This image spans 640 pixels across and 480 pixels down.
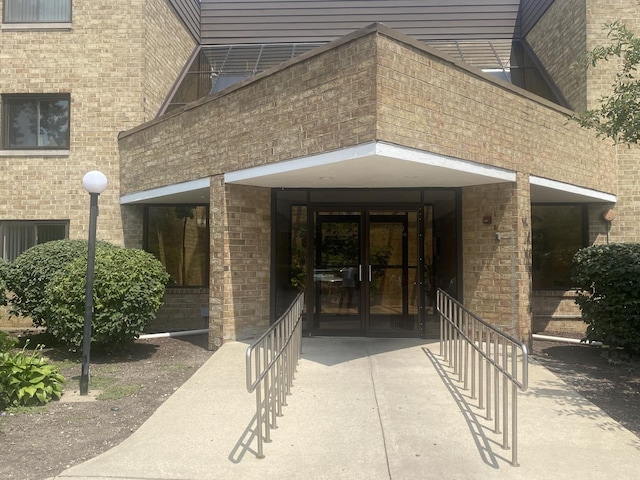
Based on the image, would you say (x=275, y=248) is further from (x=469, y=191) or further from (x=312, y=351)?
(x=469, y=191)

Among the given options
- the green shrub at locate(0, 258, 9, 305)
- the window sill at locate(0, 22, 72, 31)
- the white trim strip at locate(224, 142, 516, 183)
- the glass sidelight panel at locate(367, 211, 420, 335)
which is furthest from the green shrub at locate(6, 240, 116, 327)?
the window sill at locate(0, 22, 72, 31)

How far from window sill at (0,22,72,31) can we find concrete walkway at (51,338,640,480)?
28.9 ft

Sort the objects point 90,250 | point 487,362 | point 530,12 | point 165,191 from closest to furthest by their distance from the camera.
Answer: point 487,362
point 90,250
point 165,191
point 530,12

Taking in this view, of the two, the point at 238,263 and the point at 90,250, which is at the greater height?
the point at 90,250

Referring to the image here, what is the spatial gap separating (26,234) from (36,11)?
5061 mm

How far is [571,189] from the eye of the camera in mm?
8312

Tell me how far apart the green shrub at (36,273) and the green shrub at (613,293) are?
26.8 ft

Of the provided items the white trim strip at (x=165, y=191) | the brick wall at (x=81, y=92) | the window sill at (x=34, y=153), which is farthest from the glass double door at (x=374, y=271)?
the window sill at (x=34, y=153)

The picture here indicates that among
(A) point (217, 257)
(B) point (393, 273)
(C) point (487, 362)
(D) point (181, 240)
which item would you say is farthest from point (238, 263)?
(C) point (487, 362)

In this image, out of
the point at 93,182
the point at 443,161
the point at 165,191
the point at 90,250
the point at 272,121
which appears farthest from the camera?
the point at 165,191

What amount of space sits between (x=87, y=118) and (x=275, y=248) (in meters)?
5.58

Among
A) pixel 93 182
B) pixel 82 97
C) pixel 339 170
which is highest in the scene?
pixel 82 97

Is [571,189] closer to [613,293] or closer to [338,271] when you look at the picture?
[613,293]

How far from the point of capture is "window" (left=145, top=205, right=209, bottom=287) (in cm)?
1028
